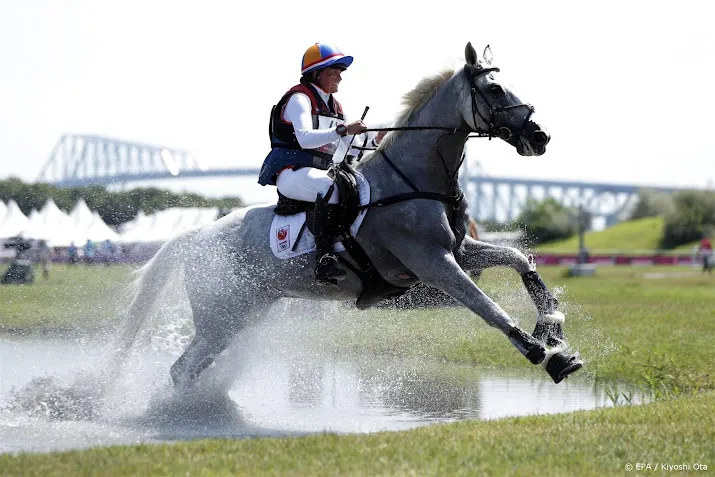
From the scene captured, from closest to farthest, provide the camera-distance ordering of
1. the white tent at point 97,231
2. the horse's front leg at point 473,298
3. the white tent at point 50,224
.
Result: the horse's front leg at point 473,298 < the white tent at point 50,224 < the white tent at point 97,231

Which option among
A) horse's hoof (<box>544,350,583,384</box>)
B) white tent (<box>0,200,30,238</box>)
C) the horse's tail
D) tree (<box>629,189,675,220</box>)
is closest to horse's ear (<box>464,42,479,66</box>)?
horse's hoof (<box>544,350,583,384</box>)

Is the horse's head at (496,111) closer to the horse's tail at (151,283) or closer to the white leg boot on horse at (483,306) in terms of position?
the white leg boot on horse at (483,306)

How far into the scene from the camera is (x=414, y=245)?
9.16 metres

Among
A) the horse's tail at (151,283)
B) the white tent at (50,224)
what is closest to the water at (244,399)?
the horse's tail at (151,283)

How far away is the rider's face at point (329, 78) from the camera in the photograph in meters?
9.80

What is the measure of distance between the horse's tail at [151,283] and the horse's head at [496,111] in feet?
10.9

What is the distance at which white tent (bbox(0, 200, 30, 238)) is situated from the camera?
135ft

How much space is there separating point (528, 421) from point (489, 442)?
1.12 meters

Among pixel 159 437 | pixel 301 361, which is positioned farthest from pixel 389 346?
pixel 159 437

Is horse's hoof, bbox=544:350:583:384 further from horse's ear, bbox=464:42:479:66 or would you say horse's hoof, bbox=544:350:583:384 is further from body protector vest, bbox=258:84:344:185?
body protector vest, bbox=258:84:344:185

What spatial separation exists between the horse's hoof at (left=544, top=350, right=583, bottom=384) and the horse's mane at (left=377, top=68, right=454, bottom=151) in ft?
8.10

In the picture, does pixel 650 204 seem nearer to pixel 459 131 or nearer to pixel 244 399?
pixel 244 399

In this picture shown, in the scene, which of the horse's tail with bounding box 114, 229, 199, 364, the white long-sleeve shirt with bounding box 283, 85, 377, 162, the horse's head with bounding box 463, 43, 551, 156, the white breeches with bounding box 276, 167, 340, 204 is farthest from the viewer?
the horse's tail with bounding box 114, 229, 199, 364

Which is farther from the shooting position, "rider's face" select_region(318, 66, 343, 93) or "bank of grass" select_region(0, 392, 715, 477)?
"rider's face" select_region(318, 66, 343, 93)
